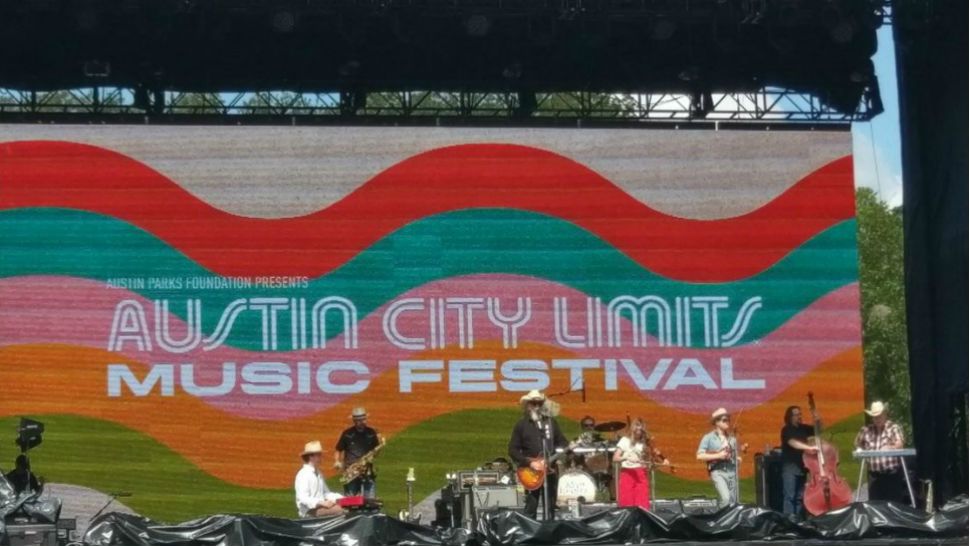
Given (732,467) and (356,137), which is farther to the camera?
(356,137)

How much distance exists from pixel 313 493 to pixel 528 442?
186 cm

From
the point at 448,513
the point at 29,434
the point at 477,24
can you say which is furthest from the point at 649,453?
the point at 29,434

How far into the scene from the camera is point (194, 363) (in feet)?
54.6

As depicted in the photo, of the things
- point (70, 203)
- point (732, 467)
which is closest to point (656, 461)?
point (732, 467)

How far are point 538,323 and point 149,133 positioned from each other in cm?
387

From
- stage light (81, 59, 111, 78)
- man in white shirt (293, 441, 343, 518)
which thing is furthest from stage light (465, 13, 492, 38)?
man in white shirt (293, 441, 343, 518)

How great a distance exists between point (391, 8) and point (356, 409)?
3.49 metres

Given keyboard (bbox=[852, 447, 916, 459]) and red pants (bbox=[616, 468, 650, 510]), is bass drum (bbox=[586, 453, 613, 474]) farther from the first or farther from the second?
keyboard (bbox=[852, 447, 916, 459])

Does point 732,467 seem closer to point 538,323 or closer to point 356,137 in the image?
point 538,323

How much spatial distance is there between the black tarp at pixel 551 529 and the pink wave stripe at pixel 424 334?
3.38 metres

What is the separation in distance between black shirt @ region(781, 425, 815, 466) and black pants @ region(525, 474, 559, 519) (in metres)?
2.12

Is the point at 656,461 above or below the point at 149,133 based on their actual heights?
below

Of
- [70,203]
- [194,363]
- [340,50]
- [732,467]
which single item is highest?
[340,50]

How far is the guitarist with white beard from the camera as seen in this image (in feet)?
49.1
